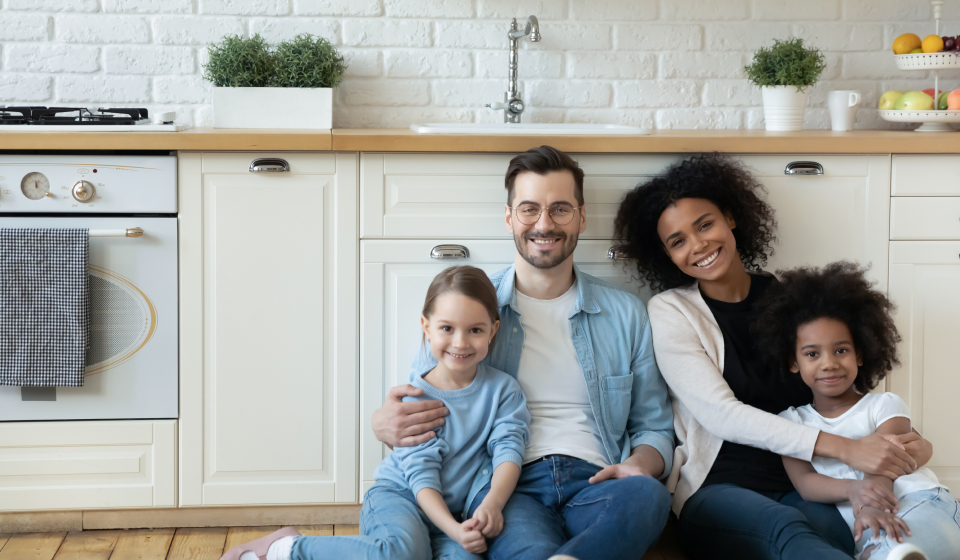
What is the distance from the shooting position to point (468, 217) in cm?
180

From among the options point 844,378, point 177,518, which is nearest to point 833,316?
point 844,378

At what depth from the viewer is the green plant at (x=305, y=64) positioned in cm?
208

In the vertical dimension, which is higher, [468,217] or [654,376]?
[468,217]

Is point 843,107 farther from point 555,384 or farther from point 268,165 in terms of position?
point 268,165

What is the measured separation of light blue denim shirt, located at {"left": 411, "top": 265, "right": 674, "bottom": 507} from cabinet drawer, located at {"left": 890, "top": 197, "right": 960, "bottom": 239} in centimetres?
66

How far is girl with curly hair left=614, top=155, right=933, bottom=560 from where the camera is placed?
1.54 metres

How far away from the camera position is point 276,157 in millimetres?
1749

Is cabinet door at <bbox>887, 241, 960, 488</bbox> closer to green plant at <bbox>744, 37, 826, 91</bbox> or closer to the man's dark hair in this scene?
green plant at <bbox>744, 37, 826, 91</bbox>

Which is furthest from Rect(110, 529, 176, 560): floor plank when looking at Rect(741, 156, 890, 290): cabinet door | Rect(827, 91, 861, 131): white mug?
Rect(827, 91, 861, 131): white mug

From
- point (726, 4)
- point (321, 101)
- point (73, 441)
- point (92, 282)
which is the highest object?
point (726, 4)

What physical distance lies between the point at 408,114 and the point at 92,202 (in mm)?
942

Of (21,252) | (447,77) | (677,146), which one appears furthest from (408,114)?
(21,252)

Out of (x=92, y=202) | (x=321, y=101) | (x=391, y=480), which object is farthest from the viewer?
(x=321, y=101)

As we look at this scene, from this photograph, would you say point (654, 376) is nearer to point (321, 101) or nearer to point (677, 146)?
point (677, 146)
